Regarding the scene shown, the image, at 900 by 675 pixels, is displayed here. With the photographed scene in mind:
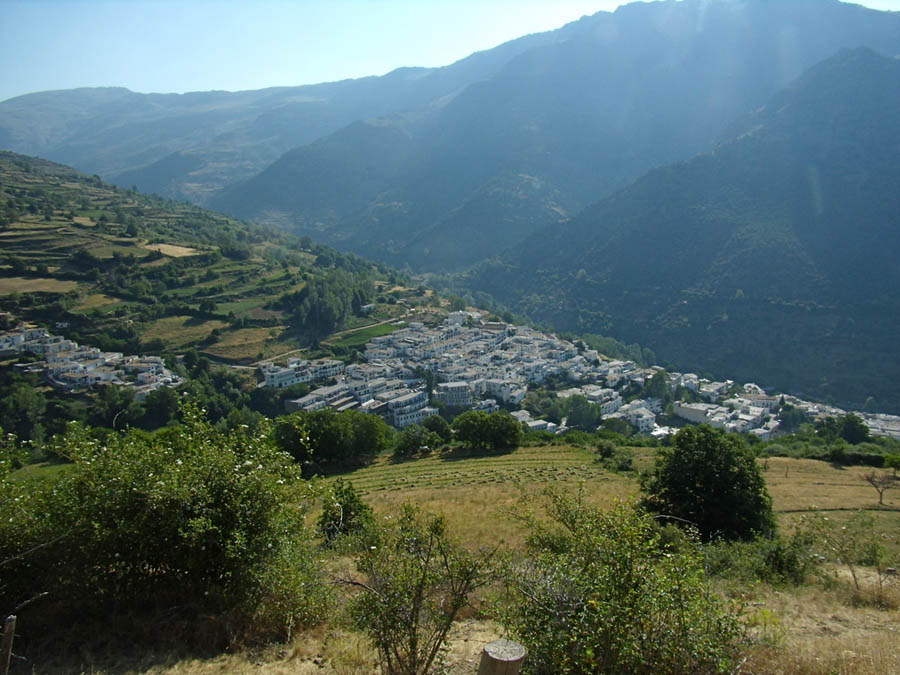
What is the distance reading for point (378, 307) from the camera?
93625 mm

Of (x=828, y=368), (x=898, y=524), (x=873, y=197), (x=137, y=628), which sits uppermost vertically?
(x=873, y=197)

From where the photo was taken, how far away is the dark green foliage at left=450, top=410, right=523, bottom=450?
38.7 meters

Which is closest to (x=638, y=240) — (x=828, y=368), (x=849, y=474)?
(x=828, y=368)

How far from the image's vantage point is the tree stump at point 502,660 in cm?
479

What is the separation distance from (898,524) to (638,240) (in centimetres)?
12261

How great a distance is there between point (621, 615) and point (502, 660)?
4.31ft

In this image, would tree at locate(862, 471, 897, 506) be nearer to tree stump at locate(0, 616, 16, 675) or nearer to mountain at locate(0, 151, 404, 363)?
tree stump at locate(0, 616, 16, 675)

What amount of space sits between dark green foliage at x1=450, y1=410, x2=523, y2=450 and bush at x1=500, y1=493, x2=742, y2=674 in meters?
32.8

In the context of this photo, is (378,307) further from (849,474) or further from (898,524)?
(898,524)

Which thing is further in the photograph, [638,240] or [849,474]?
[638,240]

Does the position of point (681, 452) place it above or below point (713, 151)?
below

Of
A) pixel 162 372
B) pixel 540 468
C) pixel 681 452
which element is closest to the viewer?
pixel 681 452

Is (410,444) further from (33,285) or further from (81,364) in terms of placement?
(33,285)

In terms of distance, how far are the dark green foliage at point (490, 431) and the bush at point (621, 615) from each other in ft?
107
